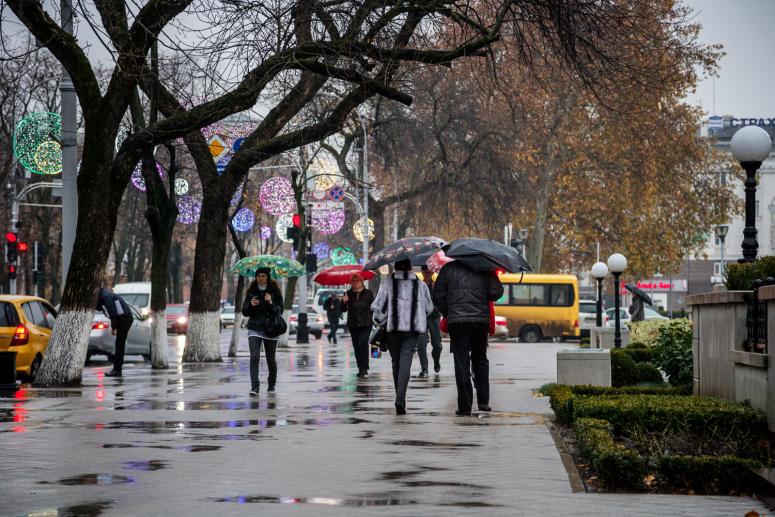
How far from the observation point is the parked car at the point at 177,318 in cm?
6181

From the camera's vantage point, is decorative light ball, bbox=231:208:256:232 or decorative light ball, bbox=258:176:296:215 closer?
decorative light ball, bbox=231:208:256:232

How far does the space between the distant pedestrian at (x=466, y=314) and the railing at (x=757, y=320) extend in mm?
4313

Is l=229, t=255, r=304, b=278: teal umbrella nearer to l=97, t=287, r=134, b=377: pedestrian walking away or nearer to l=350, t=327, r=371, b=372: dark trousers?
l=97, t=287, r=134, b=377: pedestrian walking away

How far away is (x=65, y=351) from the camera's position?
21359 millimetres

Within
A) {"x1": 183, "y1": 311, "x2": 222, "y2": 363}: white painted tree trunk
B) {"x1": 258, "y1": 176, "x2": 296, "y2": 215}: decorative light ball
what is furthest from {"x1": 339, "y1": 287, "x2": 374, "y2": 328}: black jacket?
{"x1": 258, "y1": 176, "x2": 296, "y2": 215}: decorative light ball

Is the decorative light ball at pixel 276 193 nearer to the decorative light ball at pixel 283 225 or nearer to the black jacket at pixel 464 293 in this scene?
the decorative light ball at pixel 283 225

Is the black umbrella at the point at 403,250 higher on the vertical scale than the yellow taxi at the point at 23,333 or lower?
higher

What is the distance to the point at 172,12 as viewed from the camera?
21.3m

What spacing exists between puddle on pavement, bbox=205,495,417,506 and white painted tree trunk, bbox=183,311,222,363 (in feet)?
71.2

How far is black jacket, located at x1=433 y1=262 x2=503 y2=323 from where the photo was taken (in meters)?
16.1

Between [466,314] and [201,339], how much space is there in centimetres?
1580

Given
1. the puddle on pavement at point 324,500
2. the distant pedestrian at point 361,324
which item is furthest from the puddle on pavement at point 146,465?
the distant pedestrian at point 361,324

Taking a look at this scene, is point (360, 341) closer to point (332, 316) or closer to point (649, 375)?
point (649, 375)

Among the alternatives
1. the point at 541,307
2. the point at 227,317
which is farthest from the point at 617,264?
the point at 227,317
